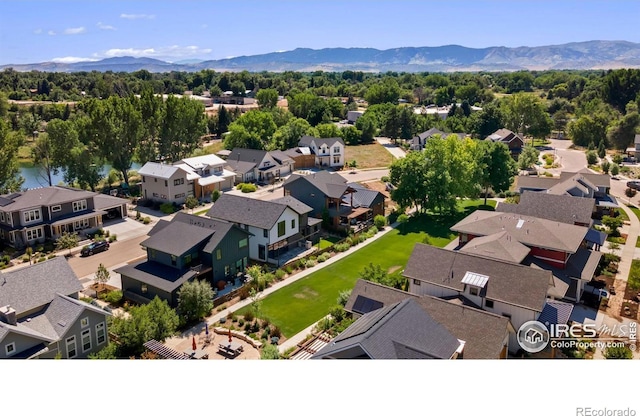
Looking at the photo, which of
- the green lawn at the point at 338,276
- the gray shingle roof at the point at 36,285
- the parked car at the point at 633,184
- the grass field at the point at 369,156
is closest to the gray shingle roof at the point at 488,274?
the green lawn at the point at 338,276

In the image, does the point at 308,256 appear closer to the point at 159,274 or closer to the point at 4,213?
the point at 159,274

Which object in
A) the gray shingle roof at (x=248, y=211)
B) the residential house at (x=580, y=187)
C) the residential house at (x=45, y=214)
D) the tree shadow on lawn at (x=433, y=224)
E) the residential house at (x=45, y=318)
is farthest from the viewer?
the residential house at (x=580, y=187)

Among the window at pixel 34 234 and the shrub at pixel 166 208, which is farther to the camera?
the shrub at pixel 166 208

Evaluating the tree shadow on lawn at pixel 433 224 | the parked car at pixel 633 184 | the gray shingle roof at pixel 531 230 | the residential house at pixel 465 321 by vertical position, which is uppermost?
the gray shingle roof at pixel 531 230

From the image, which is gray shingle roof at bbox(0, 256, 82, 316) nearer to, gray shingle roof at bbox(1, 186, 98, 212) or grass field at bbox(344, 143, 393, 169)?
gray shingle roof at bbox(1, 186, 98, 212)

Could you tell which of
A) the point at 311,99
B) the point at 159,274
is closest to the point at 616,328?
the point at 159,274

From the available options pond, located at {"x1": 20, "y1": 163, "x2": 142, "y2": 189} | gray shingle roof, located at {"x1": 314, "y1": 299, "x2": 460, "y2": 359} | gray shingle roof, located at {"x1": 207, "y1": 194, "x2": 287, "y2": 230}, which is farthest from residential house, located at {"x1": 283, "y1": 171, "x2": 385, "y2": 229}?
pond, located at {"x1": 20, "y1": 163, "x2": 142, "y2": 189}

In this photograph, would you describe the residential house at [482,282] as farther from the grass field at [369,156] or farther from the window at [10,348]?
the grass field at [369,156]
